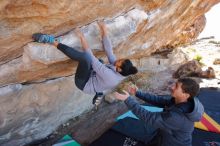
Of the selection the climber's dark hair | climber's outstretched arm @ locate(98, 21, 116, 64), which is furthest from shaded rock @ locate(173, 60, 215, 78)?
the climber's dark hair

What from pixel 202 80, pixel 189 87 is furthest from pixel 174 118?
pixel 202 80

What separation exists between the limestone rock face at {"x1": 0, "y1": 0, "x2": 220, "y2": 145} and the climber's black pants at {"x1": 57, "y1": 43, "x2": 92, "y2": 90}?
0.24 meters

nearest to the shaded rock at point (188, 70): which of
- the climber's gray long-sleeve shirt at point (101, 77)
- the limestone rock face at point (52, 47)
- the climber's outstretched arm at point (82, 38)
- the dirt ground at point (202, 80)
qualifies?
the dirt ground at point (202, 80)

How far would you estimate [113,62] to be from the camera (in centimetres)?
496

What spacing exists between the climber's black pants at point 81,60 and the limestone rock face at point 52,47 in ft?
0.80

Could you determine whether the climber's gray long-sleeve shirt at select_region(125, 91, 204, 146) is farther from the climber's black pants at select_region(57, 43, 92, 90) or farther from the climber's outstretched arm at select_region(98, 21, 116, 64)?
the climber's outstretched arm at select_region(98, 21, 116, 64)

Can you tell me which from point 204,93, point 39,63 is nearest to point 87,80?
point 39,63

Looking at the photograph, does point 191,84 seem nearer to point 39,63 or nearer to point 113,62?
point 113,62

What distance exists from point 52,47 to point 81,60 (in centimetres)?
60

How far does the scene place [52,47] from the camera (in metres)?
4.88

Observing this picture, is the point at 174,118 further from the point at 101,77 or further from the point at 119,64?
the point at 101,77

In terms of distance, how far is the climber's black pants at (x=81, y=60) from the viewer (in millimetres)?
4566

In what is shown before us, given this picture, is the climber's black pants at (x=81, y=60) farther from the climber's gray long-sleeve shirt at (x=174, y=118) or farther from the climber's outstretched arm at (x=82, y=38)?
the climber's gray long-sleeve shirt at (x=174, y=118)

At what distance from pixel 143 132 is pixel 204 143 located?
1.15m
